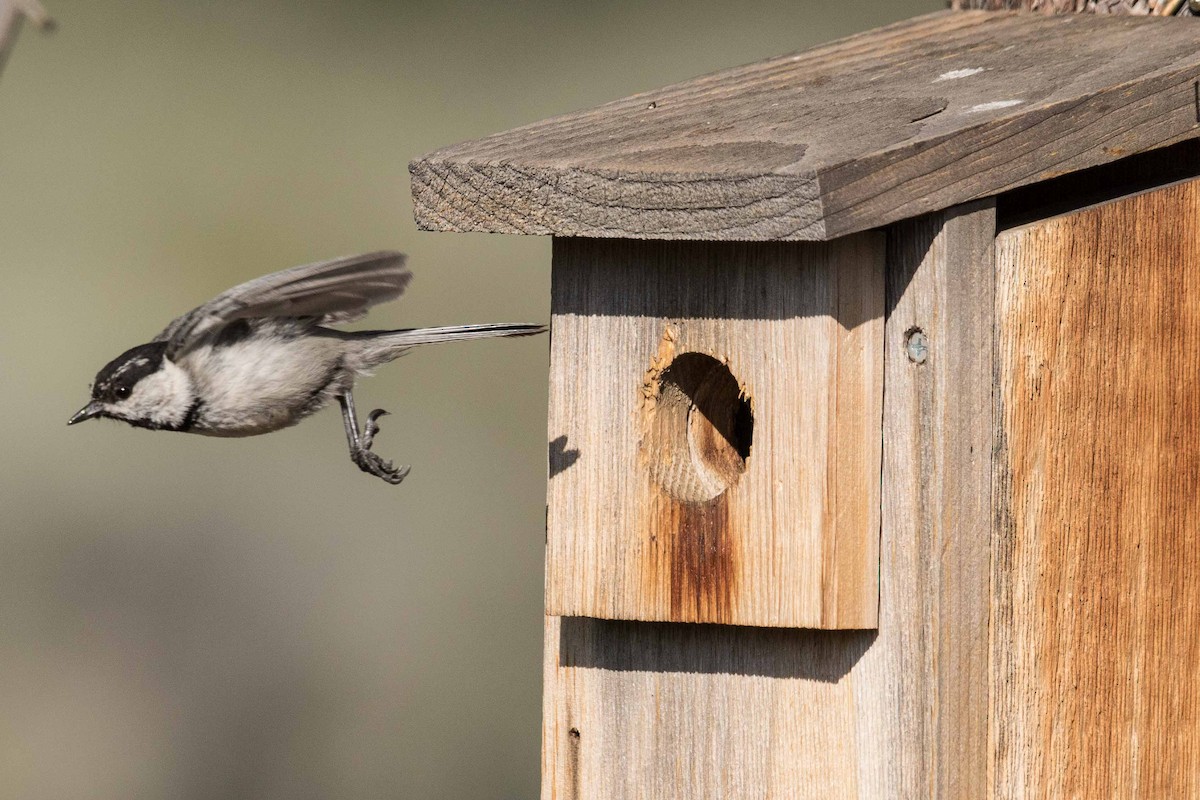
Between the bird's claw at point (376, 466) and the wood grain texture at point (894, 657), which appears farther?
the bird's claw at point (376, 466)

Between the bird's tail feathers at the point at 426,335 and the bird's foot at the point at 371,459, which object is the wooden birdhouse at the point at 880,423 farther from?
the bird's foot at the point at 371,459

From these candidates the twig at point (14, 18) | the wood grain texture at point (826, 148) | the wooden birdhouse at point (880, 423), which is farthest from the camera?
the wooden birdhouse at point (880, 423)

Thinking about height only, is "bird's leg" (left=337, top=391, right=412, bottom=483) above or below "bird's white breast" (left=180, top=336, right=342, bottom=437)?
below

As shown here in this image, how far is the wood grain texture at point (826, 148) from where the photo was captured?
1766 mm

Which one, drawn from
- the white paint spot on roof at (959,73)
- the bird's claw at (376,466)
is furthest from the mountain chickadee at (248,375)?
the white paint spot on roof at (959,73)

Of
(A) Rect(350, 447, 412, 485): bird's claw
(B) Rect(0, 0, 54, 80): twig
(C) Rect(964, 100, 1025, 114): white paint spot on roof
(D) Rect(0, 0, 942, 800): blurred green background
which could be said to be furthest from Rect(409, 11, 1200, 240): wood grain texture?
(D) Rect(0, 0, 942, 800): blurred green background

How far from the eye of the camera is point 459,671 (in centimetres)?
586

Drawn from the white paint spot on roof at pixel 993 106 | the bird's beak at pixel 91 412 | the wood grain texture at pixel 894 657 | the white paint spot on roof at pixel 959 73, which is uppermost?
the white paint spot on roof at pixel 959 73

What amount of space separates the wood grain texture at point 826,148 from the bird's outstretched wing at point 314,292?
0.35 meters

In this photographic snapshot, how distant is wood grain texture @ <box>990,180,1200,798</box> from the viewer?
191 cm

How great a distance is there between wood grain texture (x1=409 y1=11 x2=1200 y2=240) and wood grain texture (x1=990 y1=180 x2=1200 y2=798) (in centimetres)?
11

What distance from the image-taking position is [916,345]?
191 centimetres

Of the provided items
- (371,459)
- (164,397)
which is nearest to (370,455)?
(371,459)

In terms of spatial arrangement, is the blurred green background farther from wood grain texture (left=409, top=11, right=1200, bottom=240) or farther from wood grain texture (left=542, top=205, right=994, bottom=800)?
wood grain texture (left=409, top=11, right=1200, bottom=240)
